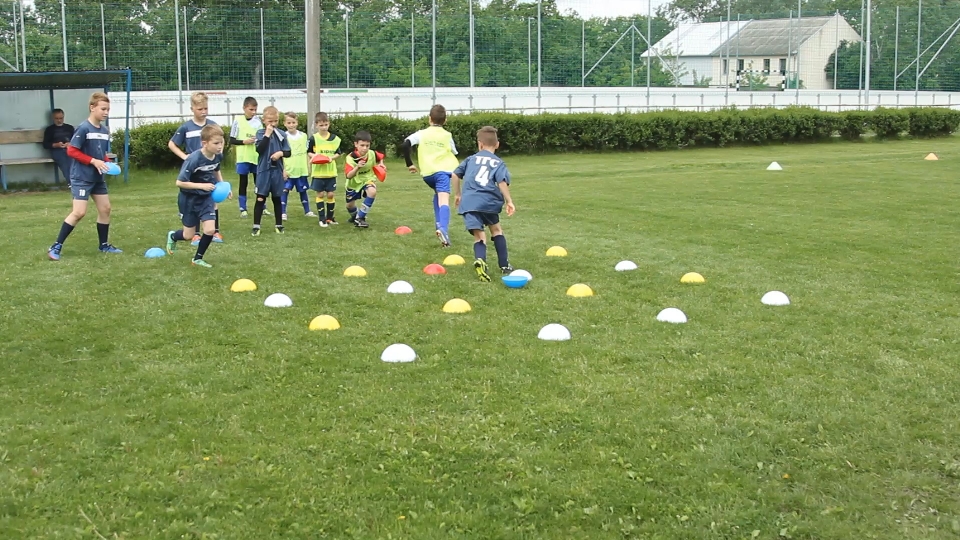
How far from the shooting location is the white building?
125 ft

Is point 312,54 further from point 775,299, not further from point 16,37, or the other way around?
point 775,299

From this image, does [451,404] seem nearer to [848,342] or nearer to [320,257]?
[848,342]

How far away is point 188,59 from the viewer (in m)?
27.0

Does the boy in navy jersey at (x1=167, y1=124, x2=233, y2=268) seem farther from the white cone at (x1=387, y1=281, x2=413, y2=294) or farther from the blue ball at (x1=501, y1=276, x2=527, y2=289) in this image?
the blue ball at (x1=501, y1=276, x2=527, y2=289)

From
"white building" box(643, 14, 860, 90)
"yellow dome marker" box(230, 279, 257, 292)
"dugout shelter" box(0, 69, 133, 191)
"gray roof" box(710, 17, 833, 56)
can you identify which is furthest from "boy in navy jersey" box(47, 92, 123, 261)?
"gray roof" box(710, 17, 833, 56)

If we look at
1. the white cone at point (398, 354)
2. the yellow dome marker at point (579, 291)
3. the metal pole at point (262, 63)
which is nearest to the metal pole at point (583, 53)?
the metal pole at point (262, 63)

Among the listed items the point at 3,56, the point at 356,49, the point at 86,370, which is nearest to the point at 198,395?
the point at 86,370

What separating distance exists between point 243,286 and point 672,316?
387 cm

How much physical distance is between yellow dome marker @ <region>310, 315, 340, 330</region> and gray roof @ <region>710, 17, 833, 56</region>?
3575cm

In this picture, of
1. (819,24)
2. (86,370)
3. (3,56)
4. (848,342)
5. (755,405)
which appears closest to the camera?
(755,405)

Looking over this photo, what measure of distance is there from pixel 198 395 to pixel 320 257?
15.9 feet

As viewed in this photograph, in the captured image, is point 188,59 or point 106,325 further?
point 188,59

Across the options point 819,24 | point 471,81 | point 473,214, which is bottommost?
point 473,214

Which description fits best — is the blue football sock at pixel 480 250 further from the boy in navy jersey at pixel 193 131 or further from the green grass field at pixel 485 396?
the boy in navy jersey at pixel 193 131
